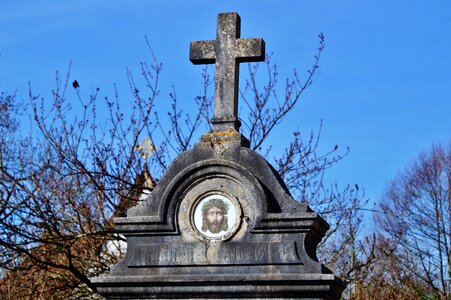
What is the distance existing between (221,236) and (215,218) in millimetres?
175

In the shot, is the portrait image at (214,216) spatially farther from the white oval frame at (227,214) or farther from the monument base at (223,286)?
the monument base at (223,286)

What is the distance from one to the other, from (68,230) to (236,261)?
13.3 ft

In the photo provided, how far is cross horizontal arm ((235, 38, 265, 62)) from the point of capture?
757cm

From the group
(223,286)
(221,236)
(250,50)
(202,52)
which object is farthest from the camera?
(202,52)

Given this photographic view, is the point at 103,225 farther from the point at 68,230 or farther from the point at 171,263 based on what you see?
the point at 171,263

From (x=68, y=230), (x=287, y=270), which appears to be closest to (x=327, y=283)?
(x=287, y=270)

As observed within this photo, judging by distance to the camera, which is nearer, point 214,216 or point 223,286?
point 223,286

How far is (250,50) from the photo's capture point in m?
7.59

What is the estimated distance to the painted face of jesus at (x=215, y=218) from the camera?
6902mm

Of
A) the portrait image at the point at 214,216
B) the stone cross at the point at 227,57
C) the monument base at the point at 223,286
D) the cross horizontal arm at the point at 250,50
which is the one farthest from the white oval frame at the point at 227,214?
the cross horizontal arm at the point at 250,50

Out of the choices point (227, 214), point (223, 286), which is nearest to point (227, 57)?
point (227, 214)

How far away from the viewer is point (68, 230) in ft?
33.4

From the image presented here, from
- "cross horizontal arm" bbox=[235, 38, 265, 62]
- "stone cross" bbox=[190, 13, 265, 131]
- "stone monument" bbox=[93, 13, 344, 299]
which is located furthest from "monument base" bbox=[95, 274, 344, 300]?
"cross horizontal arm" bbox=[235, 38, 265, 62]

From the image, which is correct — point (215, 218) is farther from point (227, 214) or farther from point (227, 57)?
point (227, 57)
